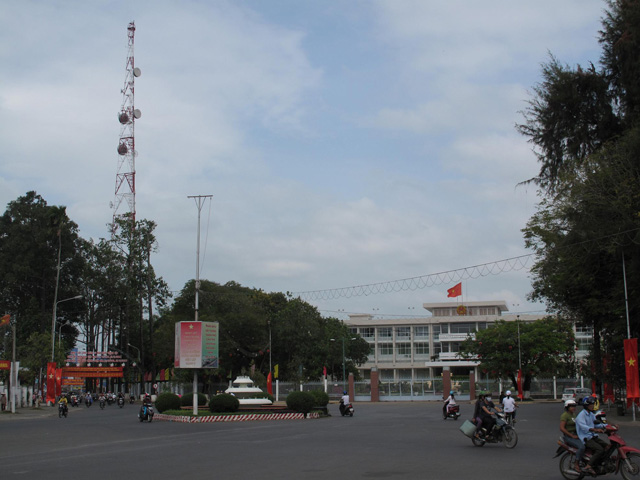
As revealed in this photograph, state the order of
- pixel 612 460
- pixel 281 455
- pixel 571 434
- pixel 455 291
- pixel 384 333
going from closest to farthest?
pixel 612 460
pixel 571 434
pixel 281 455
pixel 455 291
pixel 384 333

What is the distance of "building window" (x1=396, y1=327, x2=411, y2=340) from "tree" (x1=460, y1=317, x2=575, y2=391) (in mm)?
40134

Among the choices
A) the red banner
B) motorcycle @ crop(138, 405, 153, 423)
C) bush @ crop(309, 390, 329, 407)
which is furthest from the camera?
the red banner

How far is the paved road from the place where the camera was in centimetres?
1287

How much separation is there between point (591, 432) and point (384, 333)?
9942 centimetres

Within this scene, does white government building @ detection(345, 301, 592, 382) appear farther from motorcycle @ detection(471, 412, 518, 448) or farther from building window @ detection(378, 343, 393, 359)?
motorcycle @ detection(471, 412, 518, 448)

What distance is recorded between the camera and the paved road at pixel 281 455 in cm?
1287

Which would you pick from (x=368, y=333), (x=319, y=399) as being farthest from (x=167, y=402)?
(x=368, y=333)

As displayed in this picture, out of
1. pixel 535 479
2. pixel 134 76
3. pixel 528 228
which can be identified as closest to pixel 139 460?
pixel 535 479

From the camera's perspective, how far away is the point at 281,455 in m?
16.3

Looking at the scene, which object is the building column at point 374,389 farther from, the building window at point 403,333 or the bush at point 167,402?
the building window at point 403,333

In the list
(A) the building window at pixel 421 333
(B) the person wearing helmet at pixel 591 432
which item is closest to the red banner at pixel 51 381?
(B) the person wearing helmet at pixel 591 432

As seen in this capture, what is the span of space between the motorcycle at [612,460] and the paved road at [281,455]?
482 mm

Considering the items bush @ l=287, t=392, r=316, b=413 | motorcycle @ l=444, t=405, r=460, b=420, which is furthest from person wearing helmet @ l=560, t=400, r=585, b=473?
bush @ l=287, t=392, r=316, b=413

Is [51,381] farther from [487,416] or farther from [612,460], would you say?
[612,460]
